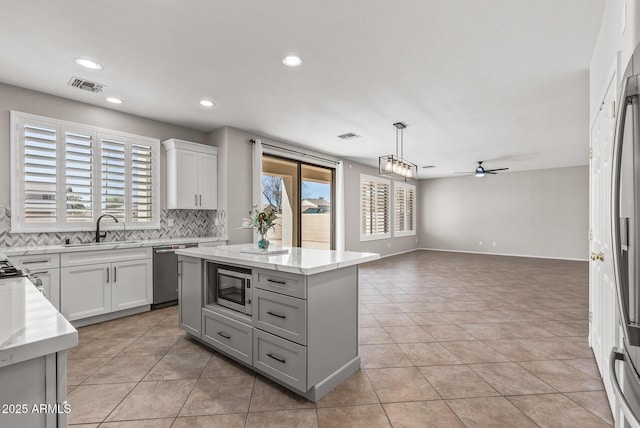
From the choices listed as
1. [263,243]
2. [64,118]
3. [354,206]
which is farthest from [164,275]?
[354,206]

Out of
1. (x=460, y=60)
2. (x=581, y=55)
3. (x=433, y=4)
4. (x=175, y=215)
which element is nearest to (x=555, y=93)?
(x=581, y=55)

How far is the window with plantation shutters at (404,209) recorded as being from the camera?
959 cm

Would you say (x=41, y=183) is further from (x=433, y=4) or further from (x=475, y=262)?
(x=475, y=262)

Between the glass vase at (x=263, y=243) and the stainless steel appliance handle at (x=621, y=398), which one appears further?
the glass vase at (x=263, y=243)

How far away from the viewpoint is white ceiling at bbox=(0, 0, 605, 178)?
2.10m

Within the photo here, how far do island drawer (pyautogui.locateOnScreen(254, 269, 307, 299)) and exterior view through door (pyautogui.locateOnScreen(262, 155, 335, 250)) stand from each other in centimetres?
288

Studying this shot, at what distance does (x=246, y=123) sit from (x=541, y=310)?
486 cm

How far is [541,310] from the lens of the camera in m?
3.98

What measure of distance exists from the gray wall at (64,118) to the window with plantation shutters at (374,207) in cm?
473

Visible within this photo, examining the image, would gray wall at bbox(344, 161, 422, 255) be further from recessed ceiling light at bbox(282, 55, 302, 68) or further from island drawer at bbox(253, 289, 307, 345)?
island drawer at bbox(253, 289, 307, 345)

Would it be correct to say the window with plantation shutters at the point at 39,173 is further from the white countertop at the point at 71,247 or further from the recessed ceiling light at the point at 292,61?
the recessed ceiling light at the point at 292,61

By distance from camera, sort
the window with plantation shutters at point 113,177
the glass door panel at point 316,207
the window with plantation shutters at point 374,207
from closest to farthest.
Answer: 1. the window with plantation shutters at point 113,177
2. the glass door panel at point 316,207
3. the window with plantation shutters at point 374,207

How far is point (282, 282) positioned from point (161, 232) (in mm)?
3190

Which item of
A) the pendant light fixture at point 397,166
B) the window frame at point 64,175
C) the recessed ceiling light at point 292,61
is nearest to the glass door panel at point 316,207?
the pendant light fixture at point 397,166
